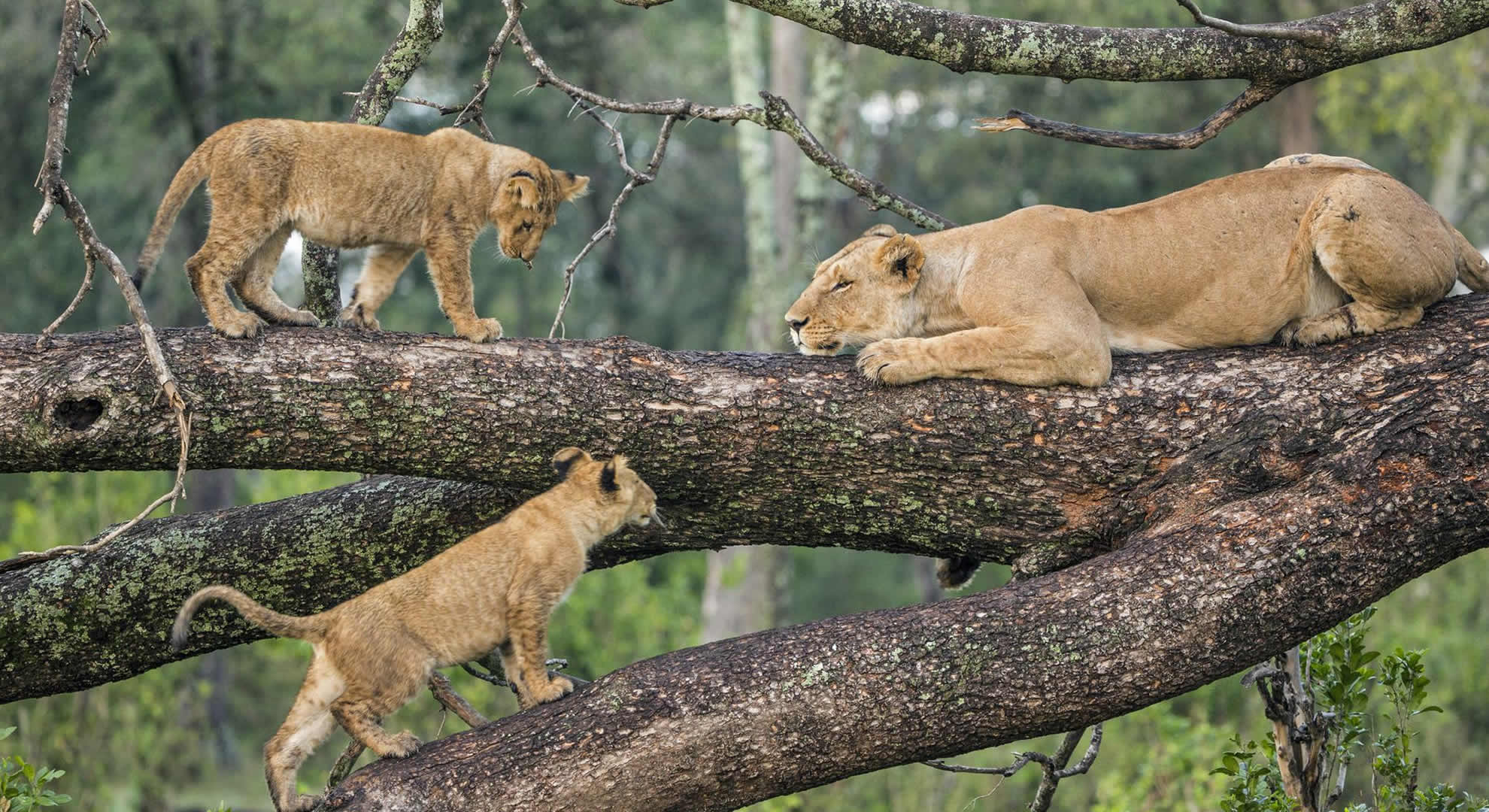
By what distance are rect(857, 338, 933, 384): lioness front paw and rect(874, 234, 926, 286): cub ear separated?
1.74ft

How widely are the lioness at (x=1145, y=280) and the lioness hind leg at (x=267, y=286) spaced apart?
1.89 meters

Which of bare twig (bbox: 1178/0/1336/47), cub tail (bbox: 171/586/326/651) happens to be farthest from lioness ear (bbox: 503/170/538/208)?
bare twig (bbox: 1178/0/1336/47)

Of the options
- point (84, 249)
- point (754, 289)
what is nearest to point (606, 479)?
point (84, 249)

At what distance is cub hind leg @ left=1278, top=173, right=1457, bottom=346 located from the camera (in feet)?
15.4

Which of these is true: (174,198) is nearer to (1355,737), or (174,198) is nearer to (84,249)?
(84,249)

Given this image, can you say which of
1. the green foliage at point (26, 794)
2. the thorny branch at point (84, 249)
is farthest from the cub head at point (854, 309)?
the green foliage at point (26, 794)

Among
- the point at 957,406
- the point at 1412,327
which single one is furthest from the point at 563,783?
the point at 1412,327

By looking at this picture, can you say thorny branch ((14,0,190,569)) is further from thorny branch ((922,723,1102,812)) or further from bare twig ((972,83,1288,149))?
bare twig ((972,83,1288,149))

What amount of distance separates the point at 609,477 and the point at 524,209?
1.65 m

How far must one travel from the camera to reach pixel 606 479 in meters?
4.40

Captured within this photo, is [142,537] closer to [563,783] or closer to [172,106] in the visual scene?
[563,783]

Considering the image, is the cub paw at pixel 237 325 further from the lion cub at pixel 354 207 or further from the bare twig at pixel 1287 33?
the bare twig at pixel 1287 33

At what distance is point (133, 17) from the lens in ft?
56.8

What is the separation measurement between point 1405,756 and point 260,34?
Result: 17.5 meters
